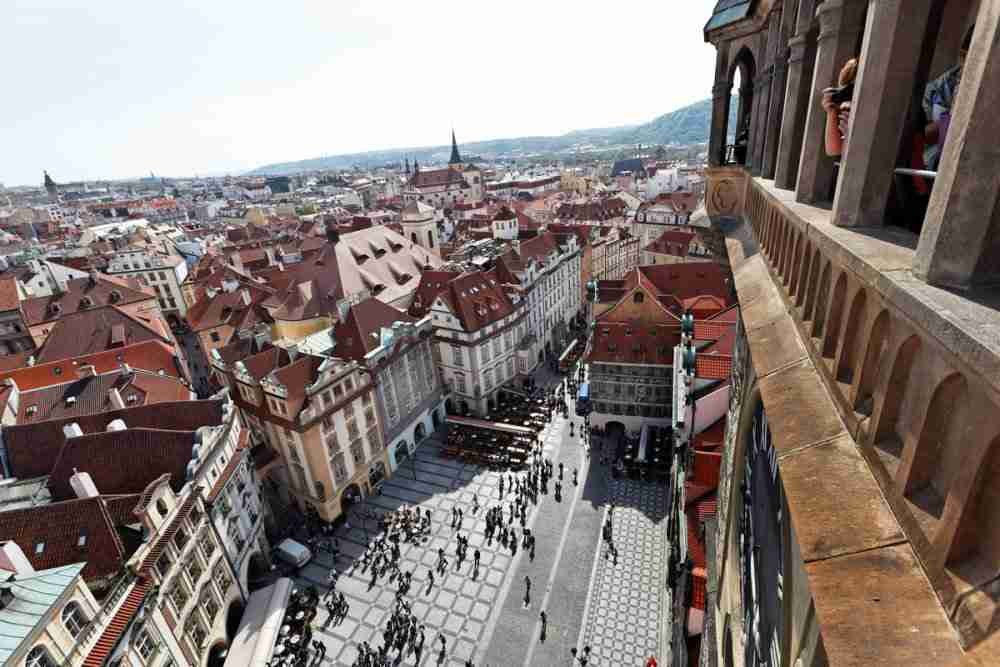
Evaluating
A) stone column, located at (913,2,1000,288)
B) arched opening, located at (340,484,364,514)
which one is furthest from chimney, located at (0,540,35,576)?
stone column, located at (913,2,1000,288)

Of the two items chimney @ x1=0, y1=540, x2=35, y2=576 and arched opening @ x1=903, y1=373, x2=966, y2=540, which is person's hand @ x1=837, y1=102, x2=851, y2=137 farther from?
chimney @ x1=0, y1=540, x2=35, y2=576

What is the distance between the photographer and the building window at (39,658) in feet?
52.3

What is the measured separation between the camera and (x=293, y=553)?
30.5 m

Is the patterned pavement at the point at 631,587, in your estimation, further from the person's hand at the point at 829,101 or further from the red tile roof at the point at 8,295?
the red tile roof at the point at 8,295

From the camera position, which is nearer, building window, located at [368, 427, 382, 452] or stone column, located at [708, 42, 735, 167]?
stone column, located at [708, 42, 735, 167]

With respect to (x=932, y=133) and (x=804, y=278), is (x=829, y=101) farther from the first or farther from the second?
(x=804, y=278)

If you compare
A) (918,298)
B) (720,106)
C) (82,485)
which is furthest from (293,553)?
(918,298)

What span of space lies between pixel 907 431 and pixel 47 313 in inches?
2899

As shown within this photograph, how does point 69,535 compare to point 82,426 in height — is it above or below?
below

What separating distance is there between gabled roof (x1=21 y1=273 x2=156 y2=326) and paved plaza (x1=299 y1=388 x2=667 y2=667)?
4200cm

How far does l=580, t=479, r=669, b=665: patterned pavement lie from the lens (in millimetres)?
23969

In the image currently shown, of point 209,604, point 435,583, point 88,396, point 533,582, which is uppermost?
point 88,396

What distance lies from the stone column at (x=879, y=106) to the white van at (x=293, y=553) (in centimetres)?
3340

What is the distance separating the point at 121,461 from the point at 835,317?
31.8m
